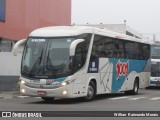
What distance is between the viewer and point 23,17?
3838 centimetres

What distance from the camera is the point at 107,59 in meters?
23.7

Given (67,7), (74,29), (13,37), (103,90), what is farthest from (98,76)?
(67,7)

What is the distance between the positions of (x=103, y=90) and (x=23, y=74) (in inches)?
184

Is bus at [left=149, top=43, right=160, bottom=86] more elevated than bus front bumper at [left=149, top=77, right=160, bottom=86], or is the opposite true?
bus at [left=149, top=43, right=160, bottom=86]

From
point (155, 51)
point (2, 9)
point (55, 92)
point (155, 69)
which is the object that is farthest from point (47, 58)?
→ point (155, 51)

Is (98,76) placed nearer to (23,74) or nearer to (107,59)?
(107,59)

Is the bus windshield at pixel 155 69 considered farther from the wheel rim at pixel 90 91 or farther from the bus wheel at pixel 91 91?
the wheel rim at pixel 90 91

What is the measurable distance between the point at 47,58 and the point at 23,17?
61.5 ft

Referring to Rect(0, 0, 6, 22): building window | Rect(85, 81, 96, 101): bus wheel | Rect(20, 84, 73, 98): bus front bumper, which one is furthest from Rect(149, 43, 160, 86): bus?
Rect(20, 84, 73, 98): bus front bumper

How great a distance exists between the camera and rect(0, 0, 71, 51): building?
3550 centimetres

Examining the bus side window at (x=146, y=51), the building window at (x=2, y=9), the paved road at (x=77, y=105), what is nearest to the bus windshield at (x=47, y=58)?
the paved road at (x=77, y=105)

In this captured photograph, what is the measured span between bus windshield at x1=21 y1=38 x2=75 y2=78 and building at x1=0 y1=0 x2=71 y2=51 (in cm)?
1451

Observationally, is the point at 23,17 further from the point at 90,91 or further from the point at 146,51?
the point at 90,91

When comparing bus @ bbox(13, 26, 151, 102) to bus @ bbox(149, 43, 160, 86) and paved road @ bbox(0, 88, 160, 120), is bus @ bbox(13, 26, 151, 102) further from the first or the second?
bus @ bbox(149, 43, 160, 86)
